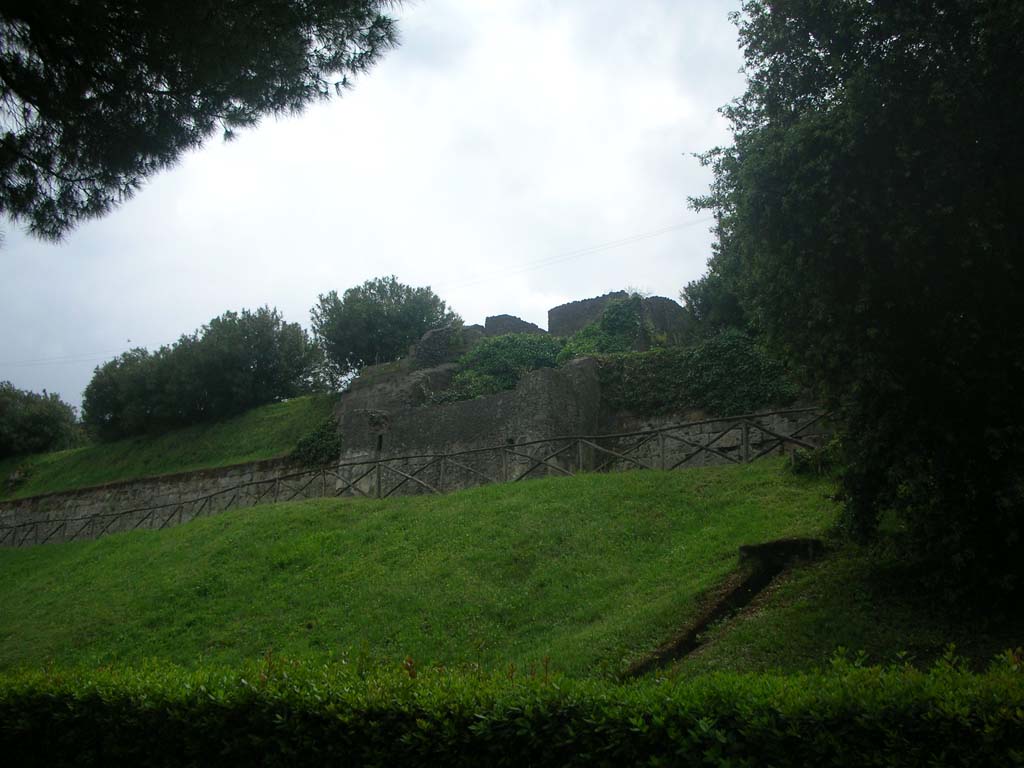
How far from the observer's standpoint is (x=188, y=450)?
3094 cm

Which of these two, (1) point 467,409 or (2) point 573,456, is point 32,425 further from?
(2) point 573,456

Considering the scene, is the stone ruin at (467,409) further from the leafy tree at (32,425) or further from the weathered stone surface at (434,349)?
Result: the leafy tree at (32,425)

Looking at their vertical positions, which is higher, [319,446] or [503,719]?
[319,446]

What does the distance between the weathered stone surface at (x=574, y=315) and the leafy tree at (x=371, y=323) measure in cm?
570

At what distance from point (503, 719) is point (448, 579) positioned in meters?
6.65

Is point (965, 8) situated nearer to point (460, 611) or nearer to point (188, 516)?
point (460, 611)

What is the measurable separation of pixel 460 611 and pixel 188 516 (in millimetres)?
17938

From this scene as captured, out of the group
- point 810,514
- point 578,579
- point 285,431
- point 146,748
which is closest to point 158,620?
point 578,579

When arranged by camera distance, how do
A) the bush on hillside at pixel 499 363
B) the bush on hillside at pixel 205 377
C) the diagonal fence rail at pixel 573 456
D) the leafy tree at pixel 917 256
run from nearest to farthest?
the leafy tree at pixel 917 256 < the diagonal fence rail at pixel 573 456 < the bush on hillside at pixel 499 363 < the bush on hillside at pixel 205 377

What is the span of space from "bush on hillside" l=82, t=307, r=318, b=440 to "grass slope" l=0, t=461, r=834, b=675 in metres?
16.8

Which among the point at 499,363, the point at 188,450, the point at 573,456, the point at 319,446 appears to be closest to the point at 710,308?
the point at 499,363

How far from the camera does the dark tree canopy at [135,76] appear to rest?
771cm

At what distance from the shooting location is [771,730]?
13.4ft

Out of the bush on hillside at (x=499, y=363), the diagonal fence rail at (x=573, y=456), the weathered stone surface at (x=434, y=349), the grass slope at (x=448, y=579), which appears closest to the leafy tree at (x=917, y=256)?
the grass slope at (x=448, y=579)
